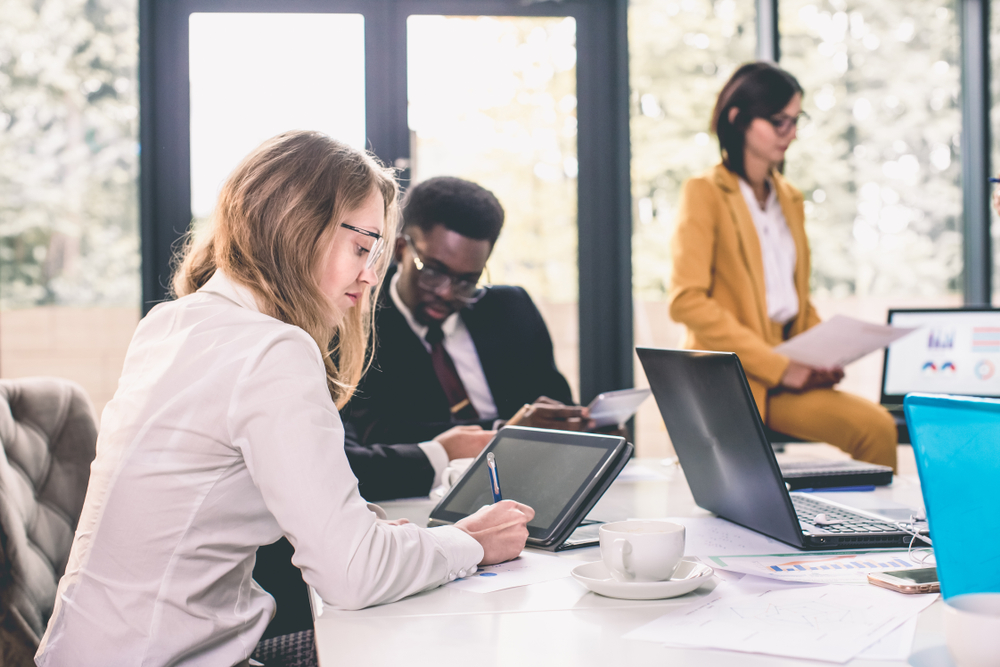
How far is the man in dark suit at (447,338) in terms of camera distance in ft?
6.61

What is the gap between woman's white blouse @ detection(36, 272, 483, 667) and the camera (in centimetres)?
87

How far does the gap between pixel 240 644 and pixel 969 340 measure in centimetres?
275

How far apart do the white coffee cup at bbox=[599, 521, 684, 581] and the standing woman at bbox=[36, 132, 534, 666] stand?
184 mm

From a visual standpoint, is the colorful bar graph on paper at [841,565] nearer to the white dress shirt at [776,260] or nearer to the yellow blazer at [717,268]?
the yellow blazer at [717,268]

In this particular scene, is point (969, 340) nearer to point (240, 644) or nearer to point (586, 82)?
point (586, 82)

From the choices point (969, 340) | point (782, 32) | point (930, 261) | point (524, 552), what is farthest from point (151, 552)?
point (930, 261)

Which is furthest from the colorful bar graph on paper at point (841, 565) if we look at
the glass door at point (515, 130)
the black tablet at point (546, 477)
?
the glass door at point (515, 130)

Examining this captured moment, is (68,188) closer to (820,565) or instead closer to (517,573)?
(517,573)

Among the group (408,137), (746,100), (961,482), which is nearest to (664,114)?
(746,100)

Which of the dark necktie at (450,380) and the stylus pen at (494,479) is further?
the dark necktie at (450,380)

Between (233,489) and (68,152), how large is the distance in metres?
2.68

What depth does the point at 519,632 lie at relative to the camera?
78 centimetres

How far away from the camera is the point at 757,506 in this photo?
1103mm

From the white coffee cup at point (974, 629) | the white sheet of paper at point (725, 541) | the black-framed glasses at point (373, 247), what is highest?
the black-framed glasses at point (373, 247)
